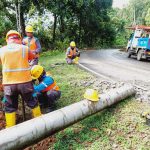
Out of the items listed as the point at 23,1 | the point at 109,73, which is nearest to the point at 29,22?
the point at 23,1

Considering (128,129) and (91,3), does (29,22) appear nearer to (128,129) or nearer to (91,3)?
(91,3)

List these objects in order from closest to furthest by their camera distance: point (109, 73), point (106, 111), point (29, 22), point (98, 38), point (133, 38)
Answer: point (106, 111) → point (109, 73) → point (133, 38) → point (29, 22) → point (98, 38)

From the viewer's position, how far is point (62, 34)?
30.2m

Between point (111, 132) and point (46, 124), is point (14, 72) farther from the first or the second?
point (111, 132)

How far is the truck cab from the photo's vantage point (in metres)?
16.6

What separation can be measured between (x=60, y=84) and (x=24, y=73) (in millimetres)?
3219

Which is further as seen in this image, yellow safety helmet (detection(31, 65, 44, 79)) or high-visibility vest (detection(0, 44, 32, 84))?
yellow safety helmet (detection(31, 65, 44, 79))

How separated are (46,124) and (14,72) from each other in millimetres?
1153

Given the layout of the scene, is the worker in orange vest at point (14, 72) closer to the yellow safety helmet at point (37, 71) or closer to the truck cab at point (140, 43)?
the yellow safety helmet at point (37, 71)

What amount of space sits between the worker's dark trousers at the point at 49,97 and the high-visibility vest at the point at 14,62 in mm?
1193

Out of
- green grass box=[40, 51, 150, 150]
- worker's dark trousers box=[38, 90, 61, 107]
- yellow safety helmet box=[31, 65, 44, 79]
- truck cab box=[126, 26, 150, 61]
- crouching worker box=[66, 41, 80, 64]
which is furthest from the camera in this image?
truck cab box=[126, 26, 150, 61]

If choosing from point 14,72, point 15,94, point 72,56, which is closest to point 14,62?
point 14,72

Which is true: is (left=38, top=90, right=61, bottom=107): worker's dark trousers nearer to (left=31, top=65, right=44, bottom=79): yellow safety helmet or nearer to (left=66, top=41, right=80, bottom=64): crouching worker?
(left=31, top=65, right=44, bottom=79): yellow safety helmet

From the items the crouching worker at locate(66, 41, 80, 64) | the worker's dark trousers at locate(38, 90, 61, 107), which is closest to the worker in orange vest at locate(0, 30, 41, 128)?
the worker's dark trousers at locate(38, 90, 61, 107)
